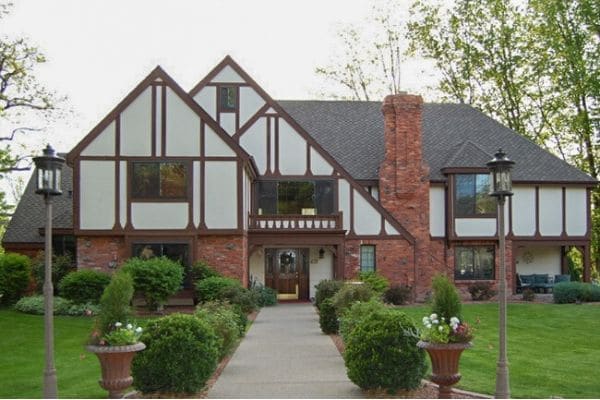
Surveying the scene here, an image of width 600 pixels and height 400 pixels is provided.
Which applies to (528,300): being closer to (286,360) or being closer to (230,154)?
(230,154)

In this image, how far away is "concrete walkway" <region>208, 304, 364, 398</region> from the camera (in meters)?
12.0

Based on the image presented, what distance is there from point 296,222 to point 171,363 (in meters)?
17.7

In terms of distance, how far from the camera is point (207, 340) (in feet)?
39.7

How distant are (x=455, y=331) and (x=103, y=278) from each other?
15723 millimetres

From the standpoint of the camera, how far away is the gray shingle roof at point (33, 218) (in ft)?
95.2

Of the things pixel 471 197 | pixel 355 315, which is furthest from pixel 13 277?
pixel 471 197

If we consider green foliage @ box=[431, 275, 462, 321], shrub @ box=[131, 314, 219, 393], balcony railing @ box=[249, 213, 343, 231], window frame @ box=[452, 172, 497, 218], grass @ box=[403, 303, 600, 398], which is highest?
window frame @ box=[452, 172, 497, 218]

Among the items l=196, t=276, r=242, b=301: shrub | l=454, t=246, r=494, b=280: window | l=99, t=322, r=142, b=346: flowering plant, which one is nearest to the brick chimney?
l=454, t=246, r=494, b=280: window

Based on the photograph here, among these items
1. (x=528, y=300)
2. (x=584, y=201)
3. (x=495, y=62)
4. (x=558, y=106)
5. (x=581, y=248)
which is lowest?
(x=528, y=300)

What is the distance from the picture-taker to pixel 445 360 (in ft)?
36.4

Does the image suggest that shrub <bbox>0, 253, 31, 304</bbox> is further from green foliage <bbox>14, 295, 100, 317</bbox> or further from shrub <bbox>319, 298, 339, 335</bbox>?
shrub <bbox>319, 298, 339, 335</bbox>

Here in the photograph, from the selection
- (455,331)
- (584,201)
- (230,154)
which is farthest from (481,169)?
(455,331)

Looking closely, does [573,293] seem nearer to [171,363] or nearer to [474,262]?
[474,262]

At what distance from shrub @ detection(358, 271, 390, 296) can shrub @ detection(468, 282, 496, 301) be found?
355 centimetres
